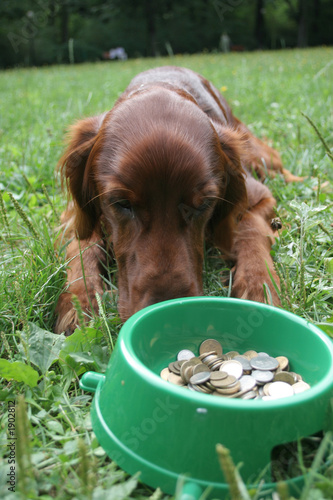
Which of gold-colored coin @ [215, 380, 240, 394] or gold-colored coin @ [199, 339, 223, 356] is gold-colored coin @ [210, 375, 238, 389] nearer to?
gold-colored coin @ [215, 380, 240, 394]

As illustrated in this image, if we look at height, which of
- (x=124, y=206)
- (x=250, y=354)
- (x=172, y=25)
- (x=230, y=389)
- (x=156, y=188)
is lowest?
(x=172, y=25)

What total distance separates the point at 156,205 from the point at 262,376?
87 centimetres

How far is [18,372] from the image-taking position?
1.73 meters

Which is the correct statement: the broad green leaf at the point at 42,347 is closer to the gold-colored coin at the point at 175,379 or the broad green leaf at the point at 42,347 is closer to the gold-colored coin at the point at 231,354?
the gold-colored coin at the point at 175,379

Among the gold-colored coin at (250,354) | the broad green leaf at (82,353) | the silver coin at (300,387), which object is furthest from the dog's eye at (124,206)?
the silver coin at (300,387)

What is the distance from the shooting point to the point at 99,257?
8.99ft

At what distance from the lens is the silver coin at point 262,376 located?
1640mm

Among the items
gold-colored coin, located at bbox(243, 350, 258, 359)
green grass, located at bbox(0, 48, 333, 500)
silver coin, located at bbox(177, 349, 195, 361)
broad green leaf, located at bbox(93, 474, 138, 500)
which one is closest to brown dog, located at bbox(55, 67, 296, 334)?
green grass, located at bbox(0, 48, 333, 500)

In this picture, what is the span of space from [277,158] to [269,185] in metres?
0.48

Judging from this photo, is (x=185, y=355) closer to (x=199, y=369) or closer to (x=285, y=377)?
(x=199, y=369)

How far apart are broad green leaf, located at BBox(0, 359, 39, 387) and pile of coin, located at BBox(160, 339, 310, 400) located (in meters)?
0.47

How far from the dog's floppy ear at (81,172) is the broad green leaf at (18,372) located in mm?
1212

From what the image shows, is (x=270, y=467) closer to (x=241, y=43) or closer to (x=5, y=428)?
(x=5, y=428)

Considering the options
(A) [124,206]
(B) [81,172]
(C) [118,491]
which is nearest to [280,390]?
(C) [118,491]
